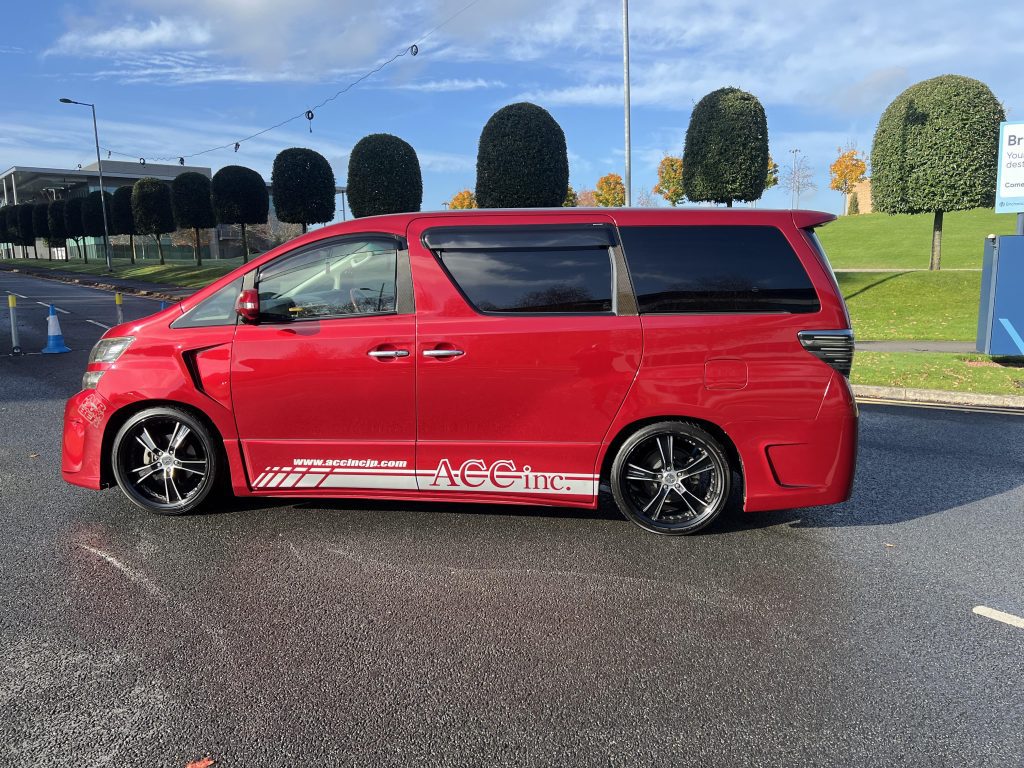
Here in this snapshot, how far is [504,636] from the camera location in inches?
124

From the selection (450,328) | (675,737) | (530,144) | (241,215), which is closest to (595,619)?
(675,737)

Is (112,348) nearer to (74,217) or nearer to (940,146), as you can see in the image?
(940,146)

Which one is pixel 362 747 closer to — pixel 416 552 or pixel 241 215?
pixel 416 552

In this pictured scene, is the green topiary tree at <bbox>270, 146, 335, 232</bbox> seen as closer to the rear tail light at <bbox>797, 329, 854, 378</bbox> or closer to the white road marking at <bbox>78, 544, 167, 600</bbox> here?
the white road marking at <bbox>78, 544, 167, 600</bbox>

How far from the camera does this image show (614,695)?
2729 millimetres

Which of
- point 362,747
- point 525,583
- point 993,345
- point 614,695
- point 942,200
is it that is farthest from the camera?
point 942,200

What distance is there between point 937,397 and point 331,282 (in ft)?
24.8

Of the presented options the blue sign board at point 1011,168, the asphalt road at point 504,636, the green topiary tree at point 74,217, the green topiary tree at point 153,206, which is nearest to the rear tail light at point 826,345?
the asphalt road at point 504,636

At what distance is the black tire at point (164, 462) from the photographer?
4496 mm

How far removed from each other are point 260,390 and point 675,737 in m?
2.93

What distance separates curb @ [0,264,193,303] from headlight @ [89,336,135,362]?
519 inches

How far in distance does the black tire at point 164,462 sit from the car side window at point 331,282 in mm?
910

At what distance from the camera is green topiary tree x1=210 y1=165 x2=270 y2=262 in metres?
35.8

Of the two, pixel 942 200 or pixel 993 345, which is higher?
pixel 942 200
